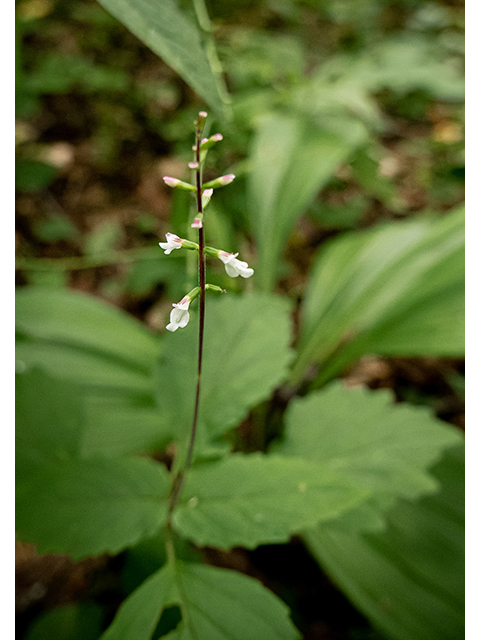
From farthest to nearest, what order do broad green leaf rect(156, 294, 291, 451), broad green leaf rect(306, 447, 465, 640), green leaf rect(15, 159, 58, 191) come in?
green leaf rect(15, 159, 58, 191), broad green leaf rect(306, 447, 465, 640), broad green leaf rect(156, 294, 291, 451)

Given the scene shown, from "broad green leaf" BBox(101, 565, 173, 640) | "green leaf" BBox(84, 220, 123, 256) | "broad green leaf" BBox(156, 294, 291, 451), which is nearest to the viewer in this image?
"broad green leaf" BBox(101, 565, 173, 640)

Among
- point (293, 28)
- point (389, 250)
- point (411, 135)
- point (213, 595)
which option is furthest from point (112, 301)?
point (293, 28)

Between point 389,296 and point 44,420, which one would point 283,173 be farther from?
point 44,420

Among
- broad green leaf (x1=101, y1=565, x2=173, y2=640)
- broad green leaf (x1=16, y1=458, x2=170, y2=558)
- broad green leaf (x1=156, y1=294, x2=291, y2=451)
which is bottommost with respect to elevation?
broad green leaf (x1=101, y1=565, x2=173, y2=640)

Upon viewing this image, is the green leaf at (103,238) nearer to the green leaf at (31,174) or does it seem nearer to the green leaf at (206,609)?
the green leaf at (31,174)

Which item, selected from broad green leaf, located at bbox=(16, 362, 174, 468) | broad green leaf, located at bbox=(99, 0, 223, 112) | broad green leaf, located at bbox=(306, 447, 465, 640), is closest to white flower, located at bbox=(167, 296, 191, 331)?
broad green leaf, located at bbox=(99, 0, 223, 112)

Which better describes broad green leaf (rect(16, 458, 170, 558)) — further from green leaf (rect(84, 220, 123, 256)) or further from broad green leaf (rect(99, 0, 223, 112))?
green leaf (rect(84, 220, 123, 256))

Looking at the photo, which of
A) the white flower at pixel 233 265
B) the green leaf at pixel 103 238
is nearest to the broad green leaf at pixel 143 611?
the white flower at pixel 233 265
